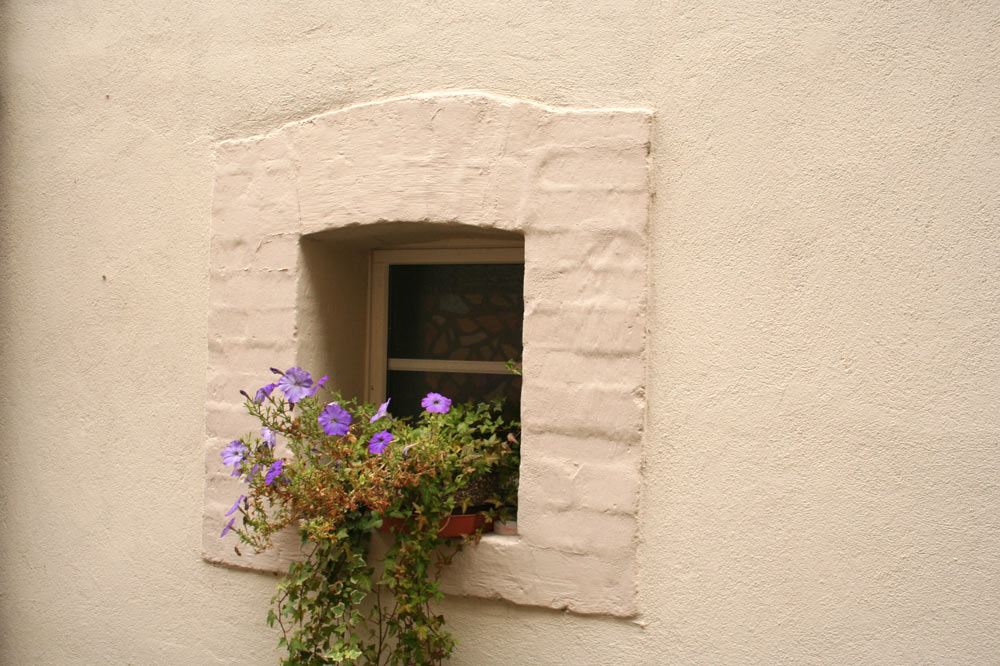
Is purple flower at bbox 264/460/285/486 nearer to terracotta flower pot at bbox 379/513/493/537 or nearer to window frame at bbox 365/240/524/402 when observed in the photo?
terracotta flower pot at bbox 379/513/493/537

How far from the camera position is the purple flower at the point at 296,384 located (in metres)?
2.36

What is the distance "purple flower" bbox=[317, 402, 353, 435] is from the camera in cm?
231

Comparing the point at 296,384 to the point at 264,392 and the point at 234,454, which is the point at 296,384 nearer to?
the point at 264,392

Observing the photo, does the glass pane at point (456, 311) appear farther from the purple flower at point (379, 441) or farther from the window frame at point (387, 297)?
the purple flower at point (379, 441)

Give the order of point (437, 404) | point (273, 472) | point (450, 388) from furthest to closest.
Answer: point (450, 388)
point (437, 404)
point (273, 472)

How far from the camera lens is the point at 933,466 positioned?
1.99 metres

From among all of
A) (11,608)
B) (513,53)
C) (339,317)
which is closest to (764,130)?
(513,53)

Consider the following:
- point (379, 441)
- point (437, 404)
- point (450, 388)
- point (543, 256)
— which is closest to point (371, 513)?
point (379, 441)

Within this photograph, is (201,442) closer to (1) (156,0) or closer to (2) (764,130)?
(1) (156,0)

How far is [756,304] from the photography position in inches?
84.8

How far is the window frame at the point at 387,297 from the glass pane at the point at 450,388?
0.02m

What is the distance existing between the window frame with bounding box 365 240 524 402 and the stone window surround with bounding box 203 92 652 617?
18 cm

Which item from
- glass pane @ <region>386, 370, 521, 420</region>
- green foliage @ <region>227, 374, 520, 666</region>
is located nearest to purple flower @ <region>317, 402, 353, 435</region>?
green foliage @ <region>227, 374, 520, 666</region>

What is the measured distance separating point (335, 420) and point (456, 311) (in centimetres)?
64
